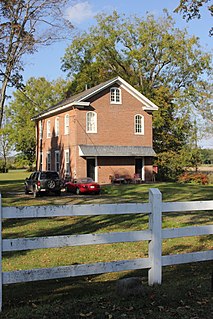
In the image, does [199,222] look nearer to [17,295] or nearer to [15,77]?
[17,295]

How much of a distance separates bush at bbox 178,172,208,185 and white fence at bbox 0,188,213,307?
3598 centimetres

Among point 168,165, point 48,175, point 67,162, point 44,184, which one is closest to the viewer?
point 44,184

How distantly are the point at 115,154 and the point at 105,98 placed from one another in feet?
17.3

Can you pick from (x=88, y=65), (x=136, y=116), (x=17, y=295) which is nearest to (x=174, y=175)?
(x=136, y=116)

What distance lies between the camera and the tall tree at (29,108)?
7280 centimetres

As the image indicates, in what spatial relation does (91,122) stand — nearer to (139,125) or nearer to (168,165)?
(139,125)

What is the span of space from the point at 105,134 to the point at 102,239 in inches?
1290

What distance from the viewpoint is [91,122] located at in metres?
37.4

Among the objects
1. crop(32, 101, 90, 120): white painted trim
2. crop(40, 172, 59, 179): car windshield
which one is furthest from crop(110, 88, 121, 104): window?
crop(40, 172, 59, 179): car windshield

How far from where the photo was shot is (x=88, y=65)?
182 feet

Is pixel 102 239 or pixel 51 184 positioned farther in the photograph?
pixel 51 184

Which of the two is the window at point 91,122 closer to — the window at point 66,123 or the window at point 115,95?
the window at point 66,123

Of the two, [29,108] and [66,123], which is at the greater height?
[29,108]

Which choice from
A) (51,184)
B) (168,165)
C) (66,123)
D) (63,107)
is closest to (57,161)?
(66,123)
